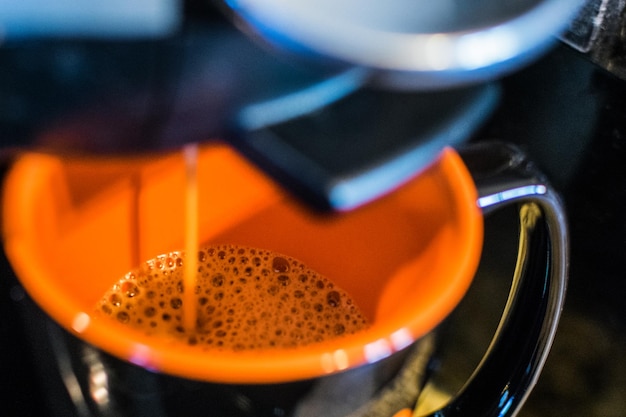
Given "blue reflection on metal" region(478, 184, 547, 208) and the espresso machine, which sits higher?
the espresso machine

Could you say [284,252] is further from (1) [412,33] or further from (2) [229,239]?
(1) [412,33]

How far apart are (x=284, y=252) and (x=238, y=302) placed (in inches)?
1.8

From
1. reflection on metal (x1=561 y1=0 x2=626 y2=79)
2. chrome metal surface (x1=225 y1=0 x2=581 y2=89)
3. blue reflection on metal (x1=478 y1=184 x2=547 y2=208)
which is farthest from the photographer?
reflection on metal (x1=561 y1=0 x2=626 y2=79)

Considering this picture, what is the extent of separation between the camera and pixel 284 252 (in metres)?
0.42

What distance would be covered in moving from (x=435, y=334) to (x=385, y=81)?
0.14 meters

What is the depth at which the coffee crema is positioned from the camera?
0.36m

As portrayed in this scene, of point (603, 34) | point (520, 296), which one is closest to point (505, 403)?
point (520, 296)

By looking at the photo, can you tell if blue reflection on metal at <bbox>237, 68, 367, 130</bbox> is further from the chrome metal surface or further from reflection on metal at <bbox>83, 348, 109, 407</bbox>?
reflection on metal at <bbox>83, 348, 109, 407</bbox>

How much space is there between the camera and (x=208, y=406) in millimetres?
249

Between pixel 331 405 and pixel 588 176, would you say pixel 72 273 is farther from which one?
pixel 588 176

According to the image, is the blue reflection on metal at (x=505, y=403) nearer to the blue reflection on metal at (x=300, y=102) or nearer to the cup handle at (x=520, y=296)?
the cup handle at (x=520, y=296)

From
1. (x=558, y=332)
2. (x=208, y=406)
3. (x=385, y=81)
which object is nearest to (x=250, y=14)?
(x=385, y=81)

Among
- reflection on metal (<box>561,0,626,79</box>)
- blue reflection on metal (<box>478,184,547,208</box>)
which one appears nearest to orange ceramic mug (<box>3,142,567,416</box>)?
blue reflection on metal (<box>478,184,547,208</box>)

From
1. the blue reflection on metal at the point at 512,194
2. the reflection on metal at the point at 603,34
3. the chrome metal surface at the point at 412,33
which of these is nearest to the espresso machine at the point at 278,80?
the chrome metal surface at the point at 412,33
